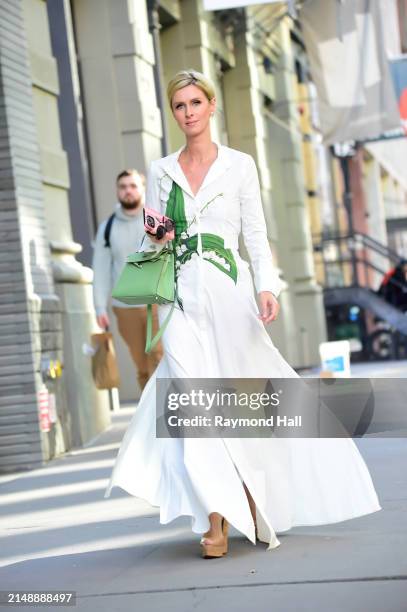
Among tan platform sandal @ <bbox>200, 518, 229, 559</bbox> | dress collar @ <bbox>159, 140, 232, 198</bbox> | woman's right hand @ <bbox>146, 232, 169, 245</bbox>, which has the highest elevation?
dress collar @ <bbox>159, 140, 232, 198</bbox>

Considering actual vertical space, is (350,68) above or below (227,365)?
above

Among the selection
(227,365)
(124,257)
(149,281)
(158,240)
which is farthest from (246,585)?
(124,257)

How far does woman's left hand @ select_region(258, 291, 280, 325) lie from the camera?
576cm

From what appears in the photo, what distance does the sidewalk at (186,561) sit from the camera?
4.80m

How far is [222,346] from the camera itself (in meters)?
5.90

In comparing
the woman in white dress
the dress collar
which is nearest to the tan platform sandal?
the woman in white dress

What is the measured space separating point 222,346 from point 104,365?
4.86 metres

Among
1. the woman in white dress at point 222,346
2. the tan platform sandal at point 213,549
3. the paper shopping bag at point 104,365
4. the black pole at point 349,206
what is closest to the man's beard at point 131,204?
the paper shopping bag at point 104,365

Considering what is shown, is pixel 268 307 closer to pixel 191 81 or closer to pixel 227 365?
pixel 227 365

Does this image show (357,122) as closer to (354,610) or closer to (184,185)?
(184,185)

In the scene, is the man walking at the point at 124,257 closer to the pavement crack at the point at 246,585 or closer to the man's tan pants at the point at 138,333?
the man's tan pants at the point at 138,333

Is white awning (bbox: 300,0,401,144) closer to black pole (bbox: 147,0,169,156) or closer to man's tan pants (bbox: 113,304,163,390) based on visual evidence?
black pole (bbox: 147,0,169,156)

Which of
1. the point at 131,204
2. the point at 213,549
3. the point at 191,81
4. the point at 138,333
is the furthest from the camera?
the point at 138,333

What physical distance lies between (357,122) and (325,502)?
1194 centimetres
